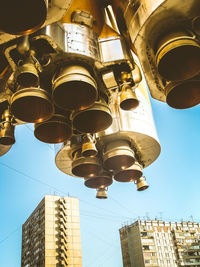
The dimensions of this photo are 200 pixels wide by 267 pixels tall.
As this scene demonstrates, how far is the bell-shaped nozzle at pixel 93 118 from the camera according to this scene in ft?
14.3

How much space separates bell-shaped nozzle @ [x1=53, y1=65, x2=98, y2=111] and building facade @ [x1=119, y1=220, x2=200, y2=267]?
7723 cm

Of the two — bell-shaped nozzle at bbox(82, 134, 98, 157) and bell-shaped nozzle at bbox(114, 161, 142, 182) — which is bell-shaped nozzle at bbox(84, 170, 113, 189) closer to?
bell-shaped nozzle at bbox(114, 161, 142, 182)

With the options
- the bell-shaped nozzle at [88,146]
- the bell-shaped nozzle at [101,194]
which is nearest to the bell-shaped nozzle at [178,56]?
the bell-shaped nozzle at [88,146]

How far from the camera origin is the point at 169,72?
3629mm

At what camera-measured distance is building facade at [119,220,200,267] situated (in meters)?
74.4

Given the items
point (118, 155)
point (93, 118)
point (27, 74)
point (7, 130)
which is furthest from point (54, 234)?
point (27, 74)

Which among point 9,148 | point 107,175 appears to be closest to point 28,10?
point 9,148

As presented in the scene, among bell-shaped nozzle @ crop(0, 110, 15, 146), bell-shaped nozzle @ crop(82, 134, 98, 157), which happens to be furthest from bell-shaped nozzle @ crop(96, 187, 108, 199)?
bell-shaped nozzle @ crop(0, 110, 15, 146)

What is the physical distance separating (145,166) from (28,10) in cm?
492

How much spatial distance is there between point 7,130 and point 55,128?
86 centimetres

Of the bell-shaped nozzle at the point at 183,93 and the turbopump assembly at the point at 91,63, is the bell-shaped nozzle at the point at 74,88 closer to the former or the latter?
the turbopump assembly at the point at 91,63

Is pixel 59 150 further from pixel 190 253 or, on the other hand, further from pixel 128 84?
pixel 190 253

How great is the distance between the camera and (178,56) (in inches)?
138

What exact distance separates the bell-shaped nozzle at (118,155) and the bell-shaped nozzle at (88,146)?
0.53 metres
